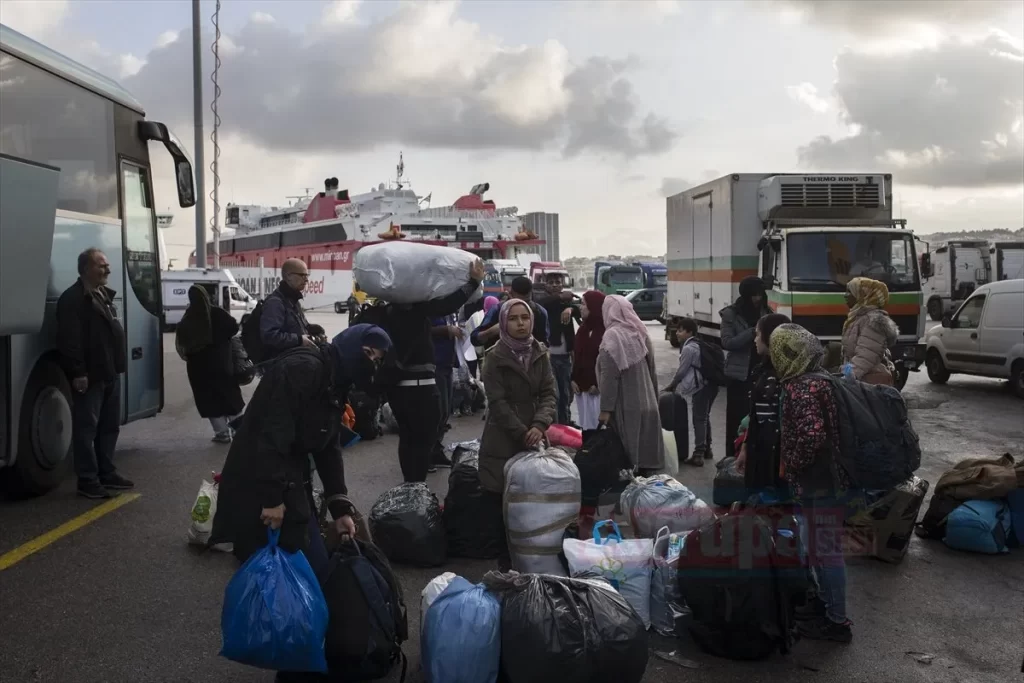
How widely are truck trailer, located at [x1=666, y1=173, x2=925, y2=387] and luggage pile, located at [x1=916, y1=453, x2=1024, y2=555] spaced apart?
6.34 meters

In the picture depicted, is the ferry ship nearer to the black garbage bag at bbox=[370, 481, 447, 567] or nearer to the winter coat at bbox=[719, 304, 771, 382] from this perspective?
the winter coat at bbox=[719, 304, 771, 382]

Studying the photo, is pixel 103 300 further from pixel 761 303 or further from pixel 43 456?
pixel 761 303

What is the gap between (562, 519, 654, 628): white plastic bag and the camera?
427 centimetres

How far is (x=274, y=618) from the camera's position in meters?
3.25

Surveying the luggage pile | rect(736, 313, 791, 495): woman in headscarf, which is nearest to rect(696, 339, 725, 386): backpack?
the luggage pile

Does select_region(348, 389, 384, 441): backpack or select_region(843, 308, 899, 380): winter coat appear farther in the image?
select_region(348, 389, 384, 441): backpack

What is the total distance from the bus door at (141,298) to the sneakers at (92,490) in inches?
52.8

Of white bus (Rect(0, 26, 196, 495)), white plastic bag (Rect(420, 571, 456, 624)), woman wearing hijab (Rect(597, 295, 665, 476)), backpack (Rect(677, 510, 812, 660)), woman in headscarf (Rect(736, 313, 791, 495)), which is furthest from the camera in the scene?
woman wearing hijab (Rect(597, 295, 665, 476))

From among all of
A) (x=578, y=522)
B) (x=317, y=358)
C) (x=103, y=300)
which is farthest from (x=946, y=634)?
(x=103, y=300)

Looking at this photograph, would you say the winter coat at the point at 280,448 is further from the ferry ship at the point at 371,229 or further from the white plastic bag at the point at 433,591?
the ferry ship at the point at 371,229

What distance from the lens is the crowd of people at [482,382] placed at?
3510 millimetres

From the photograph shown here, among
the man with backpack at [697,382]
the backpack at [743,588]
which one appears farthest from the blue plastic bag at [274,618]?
the man with backpack at [697,382]

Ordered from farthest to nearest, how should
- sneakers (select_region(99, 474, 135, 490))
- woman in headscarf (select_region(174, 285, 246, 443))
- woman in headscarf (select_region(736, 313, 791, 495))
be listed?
1. woman in headscarf (select_region(174, 285, 246, 443))
2. sneakers (select_region(99, 474, 135, 490))
3. woman in headscarf (select_region(736, 313, 791, 495))

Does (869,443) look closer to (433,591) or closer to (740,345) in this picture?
(433,591)
